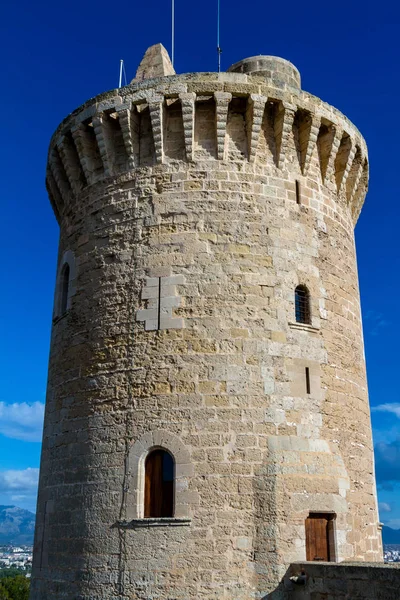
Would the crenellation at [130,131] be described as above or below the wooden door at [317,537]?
above

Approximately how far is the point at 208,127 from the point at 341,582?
22.8 feet

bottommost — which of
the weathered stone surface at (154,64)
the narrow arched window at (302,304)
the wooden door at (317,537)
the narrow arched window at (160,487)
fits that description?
the wooden door at (317,537)

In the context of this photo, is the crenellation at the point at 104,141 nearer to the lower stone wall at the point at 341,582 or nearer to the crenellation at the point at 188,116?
the crenellation at the point at 188,116

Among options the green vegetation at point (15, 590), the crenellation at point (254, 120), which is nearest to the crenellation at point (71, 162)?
the crenellation at point (254, 120)

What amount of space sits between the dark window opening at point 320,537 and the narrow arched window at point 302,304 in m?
2.90

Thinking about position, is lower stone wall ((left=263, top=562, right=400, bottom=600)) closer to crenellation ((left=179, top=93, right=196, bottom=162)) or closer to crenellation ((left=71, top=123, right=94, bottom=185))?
crenellation ((left=179, top=93, right=196, bottom=162))

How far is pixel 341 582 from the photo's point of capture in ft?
26.2

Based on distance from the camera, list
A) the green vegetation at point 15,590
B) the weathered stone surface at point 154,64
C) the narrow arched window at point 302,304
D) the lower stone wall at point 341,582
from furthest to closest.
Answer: the green vegetation at point 15,590, the weathered stone surface at point 154,64, the narrow arched window at point 302,304, the lower stone wall at point 341,582

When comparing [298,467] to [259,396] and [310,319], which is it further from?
[310,319]

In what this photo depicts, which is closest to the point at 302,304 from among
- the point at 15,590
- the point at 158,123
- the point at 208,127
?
the point at 208,127

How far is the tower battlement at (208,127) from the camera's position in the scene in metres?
10.7

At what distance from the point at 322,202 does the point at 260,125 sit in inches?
69.2

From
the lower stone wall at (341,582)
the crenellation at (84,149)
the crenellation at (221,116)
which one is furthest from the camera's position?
the crenellation at (84,149)

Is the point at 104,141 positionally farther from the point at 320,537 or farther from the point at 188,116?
A: the point at 320,537
